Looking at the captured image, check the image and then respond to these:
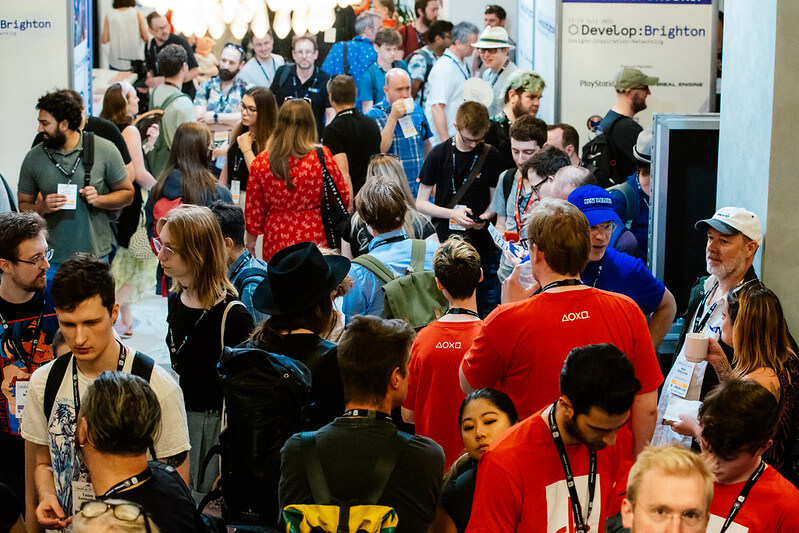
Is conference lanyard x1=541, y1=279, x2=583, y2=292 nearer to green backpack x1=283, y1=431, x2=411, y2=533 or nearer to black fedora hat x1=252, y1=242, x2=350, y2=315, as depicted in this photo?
black fedora hat x1=252, y1=242, x2=350, y2=315

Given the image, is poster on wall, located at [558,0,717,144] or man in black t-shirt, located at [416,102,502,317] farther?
poster on wall, located at [558,0,717,144]

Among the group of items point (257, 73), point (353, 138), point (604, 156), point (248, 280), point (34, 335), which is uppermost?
point (257, 73)

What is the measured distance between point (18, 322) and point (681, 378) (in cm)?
233

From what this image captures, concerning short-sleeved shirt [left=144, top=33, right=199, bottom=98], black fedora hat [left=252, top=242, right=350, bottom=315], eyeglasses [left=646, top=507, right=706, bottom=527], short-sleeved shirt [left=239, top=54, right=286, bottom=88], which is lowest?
eyeglasses [left=646, top=507, right=706, bottom=527]

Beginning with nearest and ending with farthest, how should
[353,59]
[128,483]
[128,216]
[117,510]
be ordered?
[117,510] → [128,483] → [128,216] → [353,59]

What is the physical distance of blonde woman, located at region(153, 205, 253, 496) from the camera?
140 inches

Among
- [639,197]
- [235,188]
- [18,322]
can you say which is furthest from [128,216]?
[639,197]

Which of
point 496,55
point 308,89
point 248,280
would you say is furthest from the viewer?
point 308,89

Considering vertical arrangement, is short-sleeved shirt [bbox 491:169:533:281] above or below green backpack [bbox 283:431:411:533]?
above

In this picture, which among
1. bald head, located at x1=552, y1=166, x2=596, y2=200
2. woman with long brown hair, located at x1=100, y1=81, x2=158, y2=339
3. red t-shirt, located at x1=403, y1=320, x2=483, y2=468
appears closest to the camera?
red t-shirt, located at x1=403, y1=320, x2=483, y2=468

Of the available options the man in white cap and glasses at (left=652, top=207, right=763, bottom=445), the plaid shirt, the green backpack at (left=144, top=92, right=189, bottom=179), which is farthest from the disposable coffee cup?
the plaid shirt

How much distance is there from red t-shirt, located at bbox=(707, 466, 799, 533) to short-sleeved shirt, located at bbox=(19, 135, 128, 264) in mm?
4185

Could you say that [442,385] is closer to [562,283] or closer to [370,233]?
[562,283]

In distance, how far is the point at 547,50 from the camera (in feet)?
27.0
